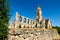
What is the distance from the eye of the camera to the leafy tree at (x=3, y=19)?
16150 mm

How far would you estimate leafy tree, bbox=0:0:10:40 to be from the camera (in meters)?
16.1

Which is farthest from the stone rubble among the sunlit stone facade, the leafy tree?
the sunlit stone facade

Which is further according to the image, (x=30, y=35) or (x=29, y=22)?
(x=29, y=22)

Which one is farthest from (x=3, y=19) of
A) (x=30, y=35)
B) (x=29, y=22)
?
(x=29, y=22)

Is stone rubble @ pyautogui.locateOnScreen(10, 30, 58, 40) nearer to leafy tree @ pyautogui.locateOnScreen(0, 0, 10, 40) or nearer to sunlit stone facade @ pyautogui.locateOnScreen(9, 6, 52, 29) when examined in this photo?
leafy tree @ pyautogui.locateOnScreen(0, 0, 10, 40)

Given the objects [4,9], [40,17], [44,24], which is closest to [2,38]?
[4,9]

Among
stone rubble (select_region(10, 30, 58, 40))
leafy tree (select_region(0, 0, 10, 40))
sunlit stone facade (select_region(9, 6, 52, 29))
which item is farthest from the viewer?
sunlit stone facade (select_region(9, 6, 52, 29))

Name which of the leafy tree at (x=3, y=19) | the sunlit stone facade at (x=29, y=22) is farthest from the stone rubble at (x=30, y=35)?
the sunlit stone facade at (x=29, y=22)

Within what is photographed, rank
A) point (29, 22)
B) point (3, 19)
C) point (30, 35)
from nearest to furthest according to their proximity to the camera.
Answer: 1. point (3, 19)
2. point (30, 35)
3. point (29, 22)

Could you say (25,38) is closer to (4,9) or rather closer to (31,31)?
(31,31)

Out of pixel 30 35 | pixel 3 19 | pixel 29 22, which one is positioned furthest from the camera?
pixel 29 22

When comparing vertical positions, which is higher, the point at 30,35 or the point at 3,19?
the point at 3,19

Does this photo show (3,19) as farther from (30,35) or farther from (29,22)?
(29,22)

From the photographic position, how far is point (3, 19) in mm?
16531
